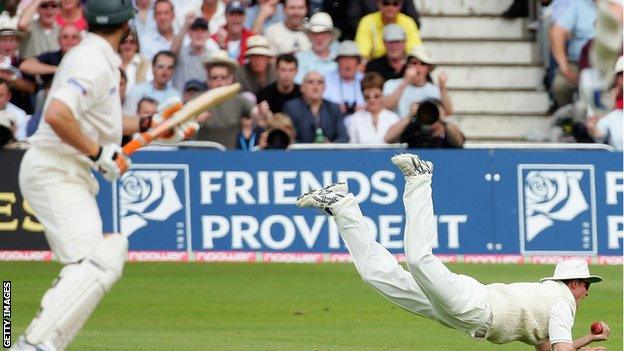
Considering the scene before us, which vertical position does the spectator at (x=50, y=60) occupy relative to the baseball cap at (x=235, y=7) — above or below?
below

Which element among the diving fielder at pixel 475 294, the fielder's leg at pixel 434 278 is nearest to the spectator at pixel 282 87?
the diving fielder at pixel 475 294

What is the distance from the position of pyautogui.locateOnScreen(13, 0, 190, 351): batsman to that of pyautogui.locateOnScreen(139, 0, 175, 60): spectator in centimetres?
843

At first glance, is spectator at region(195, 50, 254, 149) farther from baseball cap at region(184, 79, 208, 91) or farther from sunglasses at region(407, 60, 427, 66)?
sunglasses at region(407, 60, 427, 66)

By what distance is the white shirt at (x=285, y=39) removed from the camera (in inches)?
686

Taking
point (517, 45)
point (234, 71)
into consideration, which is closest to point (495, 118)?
point (517, 45)

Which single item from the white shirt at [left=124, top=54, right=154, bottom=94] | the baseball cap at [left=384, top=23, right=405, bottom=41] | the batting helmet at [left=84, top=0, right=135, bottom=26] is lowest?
A: the white shirt at [left=124, top=54, right=154, bottom=94]

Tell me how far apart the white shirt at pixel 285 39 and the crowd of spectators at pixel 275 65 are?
0.01 m

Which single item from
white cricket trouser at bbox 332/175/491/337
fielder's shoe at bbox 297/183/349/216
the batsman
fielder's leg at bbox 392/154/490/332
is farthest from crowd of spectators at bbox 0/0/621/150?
the batsman

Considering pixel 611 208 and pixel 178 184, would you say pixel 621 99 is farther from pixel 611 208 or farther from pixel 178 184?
pixel 178 184

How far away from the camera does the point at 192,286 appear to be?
46.1ft

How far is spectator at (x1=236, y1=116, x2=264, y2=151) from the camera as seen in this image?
16.1 m

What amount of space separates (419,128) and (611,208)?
6.81 ft

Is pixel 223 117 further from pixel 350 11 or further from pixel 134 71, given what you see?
pixel 350 11

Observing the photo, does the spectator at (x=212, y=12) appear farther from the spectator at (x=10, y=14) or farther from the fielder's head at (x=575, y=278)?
the fielder's head at (x=575, y=278)
